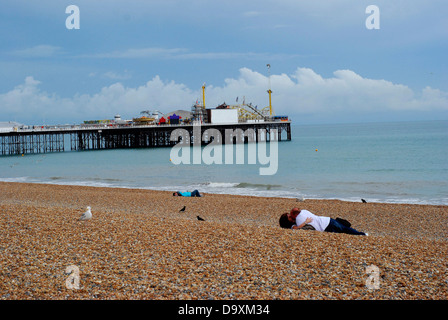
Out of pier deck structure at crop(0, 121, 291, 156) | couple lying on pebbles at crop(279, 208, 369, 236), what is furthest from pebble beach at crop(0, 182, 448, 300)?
pier deck structure at crop(0, 121, 291, 156)

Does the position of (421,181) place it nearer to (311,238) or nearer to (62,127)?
(311,238)

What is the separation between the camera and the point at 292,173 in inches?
1069

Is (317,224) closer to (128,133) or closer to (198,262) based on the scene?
(198,262)

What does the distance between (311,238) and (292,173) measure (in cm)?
2102

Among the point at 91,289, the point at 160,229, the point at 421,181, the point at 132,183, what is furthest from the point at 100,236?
the point at 421,181

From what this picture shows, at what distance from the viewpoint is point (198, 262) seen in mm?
5176

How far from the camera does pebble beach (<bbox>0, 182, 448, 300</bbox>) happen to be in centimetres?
434

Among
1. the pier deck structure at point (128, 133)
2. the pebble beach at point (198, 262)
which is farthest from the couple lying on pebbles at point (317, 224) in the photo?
the pier deck structure at point (128, 133)

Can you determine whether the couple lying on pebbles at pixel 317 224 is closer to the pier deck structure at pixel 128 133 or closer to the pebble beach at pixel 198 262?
the pebble beach at pixel 198 262

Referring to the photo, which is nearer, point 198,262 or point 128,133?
point 198,262

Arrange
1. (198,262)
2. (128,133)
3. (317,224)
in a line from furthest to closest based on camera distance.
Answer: (128,133) < (317,224) < (198,262)

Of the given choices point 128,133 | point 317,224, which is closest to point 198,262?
point 317,224

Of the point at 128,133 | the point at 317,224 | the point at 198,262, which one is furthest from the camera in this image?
the point at 128,133

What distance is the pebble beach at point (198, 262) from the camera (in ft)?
14.2
